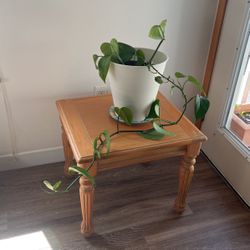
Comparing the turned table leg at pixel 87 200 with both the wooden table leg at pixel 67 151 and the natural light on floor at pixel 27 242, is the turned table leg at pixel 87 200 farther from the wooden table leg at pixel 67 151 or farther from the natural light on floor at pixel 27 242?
the wooden table leg at pixel 67 151

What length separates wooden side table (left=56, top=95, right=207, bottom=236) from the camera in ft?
3.79

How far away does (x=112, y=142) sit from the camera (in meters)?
1.17

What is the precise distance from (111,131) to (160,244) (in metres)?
0.56

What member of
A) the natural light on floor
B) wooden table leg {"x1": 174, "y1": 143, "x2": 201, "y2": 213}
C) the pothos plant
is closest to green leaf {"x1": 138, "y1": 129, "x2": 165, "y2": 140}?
the pothos plant

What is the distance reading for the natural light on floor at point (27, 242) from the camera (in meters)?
1.31

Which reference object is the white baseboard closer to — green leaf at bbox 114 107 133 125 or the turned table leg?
the turned table leg

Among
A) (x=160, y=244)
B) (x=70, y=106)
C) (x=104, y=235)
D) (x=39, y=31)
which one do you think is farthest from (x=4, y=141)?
(x=160, y=244)

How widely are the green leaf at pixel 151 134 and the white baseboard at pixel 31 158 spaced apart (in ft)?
2.30

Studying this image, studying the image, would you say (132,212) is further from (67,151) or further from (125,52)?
(125,52)

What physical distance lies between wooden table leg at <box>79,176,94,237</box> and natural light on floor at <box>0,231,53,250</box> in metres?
0.17

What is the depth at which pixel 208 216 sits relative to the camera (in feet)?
4.92

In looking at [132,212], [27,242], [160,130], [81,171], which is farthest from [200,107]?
[27,242]

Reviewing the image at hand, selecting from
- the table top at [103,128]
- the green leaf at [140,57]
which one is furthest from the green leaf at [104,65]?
the table top at [103,128]

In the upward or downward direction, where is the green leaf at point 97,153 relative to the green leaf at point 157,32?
downward
